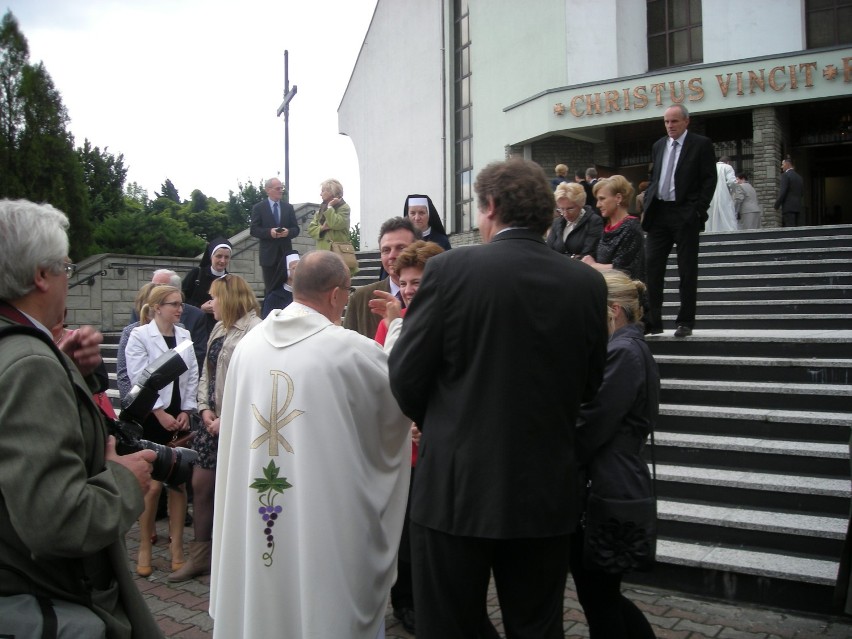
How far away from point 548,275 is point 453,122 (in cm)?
2078

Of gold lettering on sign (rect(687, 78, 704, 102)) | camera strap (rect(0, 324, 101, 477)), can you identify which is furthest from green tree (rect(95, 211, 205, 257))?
camera strap (rect(0, 324, 101, 477))

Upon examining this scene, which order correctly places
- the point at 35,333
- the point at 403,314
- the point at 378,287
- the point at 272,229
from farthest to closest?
the point at 272,229 < the point at 378,287 < the point at 403,314 < the point at 35,333

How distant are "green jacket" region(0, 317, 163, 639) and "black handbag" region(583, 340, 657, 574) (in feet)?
5.71

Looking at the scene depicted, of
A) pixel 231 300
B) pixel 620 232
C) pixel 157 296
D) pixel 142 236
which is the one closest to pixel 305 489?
pixel 231 300

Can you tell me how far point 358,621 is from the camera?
3367 mm

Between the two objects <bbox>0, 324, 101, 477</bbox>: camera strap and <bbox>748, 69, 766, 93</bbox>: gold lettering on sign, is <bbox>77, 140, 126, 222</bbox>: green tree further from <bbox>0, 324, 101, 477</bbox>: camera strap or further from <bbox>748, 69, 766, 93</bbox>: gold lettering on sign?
<bbox>0, 324, 101, 477</bbox>: camera strap

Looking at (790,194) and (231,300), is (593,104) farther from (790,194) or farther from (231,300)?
(231,300)

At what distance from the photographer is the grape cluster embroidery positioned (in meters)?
3.34

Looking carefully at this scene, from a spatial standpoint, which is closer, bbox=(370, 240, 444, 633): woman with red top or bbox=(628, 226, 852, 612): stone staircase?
bbox=(370, 240, 444, 633): woman with red top

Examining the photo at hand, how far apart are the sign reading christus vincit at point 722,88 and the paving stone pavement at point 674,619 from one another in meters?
15.3

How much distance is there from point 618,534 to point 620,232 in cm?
444

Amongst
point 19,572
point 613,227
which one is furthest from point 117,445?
point 613,227

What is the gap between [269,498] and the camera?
3361mm

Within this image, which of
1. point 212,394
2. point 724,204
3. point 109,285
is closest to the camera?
point 212,394
